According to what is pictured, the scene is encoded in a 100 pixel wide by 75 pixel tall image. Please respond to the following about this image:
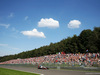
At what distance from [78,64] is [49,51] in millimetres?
44072

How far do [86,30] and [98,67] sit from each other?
3216 centimetres

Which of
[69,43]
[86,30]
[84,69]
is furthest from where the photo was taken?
[69,43]

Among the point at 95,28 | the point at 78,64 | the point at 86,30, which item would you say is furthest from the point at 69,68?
the point at 86,30

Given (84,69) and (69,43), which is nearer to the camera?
(84,69)

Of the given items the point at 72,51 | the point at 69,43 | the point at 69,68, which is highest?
the point at 69,43

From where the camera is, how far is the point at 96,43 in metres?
45.1

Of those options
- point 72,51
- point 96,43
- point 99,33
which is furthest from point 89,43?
point 72,51

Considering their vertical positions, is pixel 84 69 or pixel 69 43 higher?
pixel 69 43

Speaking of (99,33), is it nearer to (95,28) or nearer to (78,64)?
(95,28)

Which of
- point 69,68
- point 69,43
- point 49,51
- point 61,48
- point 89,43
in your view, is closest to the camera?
point 69,68

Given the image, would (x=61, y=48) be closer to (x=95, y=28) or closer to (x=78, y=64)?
(x=95, y=28)

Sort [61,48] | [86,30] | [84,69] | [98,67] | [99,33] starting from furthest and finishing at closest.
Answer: [61,48] < [86,30] < [99,33] < [84,69] < [98,67]

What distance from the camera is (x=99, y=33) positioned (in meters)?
43.8

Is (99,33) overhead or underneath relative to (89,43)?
overhead
